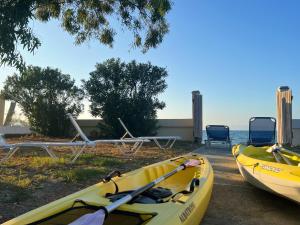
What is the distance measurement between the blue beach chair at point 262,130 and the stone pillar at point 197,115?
8.10 feet

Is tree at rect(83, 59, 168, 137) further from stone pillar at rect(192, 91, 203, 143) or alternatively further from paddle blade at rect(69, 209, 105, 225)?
paddle blade at rect(69, 209, 105, 225)

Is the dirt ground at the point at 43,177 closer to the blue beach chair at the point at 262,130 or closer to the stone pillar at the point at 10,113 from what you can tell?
the blue beach chair at the point at 262,130

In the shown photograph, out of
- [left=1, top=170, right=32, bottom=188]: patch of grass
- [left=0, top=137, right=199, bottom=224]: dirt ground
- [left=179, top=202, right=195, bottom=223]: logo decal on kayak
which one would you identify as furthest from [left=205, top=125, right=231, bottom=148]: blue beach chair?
[left=179, top=202, right=195, bottom=223]: logo decal on kayak

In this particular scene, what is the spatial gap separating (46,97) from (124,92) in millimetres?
3323

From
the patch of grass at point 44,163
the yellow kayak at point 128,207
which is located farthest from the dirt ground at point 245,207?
the patch of grass at point 44,163

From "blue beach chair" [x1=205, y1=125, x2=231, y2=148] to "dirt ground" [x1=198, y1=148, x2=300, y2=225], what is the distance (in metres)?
5.60

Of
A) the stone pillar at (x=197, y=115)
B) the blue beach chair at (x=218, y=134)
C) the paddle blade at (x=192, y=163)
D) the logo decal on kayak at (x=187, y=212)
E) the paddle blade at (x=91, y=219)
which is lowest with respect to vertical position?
the logo decal on kayak at (x=187, y=212)

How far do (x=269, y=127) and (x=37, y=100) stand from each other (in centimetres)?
927

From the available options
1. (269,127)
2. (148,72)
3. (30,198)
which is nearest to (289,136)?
(269,127)

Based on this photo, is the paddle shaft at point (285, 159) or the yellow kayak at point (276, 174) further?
the paddle shaft at point (285, 159)

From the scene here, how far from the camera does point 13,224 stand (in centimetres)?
→ 304

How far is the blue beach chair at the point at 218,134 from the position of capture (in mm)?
12648

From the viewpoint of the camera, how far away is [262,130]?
1216cm

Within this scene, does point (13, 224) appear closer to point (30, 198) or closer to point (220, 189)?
point (30, 198)
